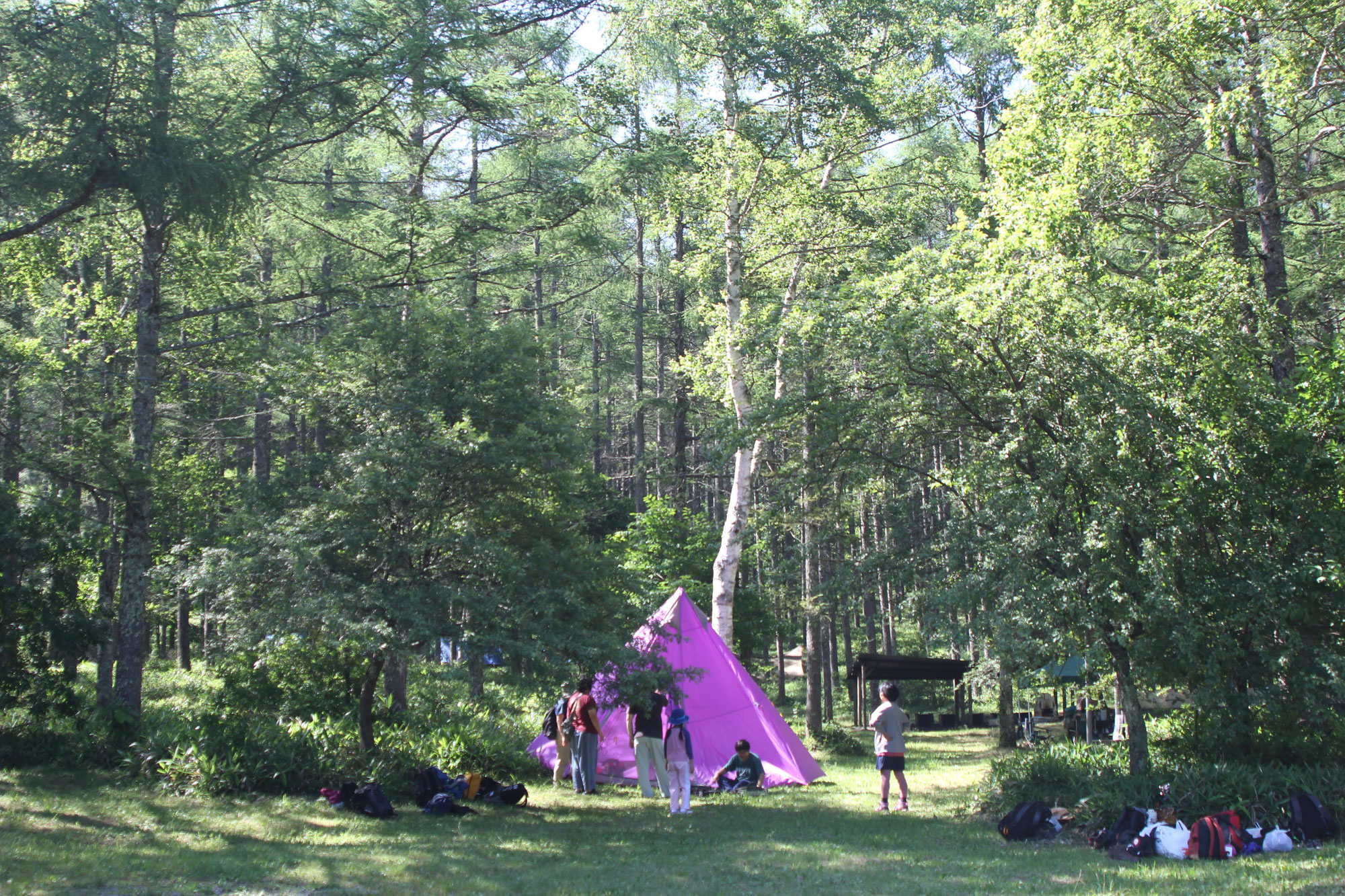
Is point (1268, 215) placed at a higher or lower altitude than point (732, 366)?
higher

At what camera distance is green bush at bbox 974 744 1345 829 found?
8.05 metres

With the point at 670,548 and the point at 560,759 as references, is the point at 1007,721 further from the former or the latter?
the point at 560,759

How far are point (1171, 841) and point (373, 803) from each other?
6957 mm

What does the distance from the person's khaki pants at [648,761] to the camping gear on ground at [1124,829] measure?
14.3ft

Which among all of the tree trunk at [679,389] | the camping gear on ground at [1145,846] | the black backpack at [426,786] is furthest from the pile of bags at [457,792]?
the tree trunk at [679,389]

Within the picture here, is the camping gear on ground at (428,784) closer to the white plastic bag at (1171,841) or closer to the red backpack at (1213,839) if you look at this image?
the white plastic bag at (1171,841)

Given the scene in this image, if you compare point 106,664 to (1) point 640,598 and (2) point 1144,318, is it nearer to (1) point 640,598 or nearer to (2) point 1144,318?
(1) point 640,598

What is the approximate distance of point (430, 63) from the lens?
9977 mm

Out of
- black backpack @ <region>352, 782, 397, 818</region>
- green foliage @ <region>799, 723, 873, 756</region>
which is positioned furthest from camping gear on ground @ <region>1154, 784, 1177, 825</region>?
green foliage @ <region>799, 723, 873, 756</region>

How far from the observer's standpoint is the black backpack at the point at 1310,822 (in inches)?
297

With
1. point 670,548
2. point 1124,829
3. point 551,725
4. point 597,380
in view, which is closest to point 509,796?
point 551,725

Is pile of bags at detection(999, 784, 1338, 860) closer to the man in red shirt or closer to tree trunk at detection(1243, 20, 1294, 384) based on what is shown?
tree trunk at detection(1243, 20, 1294, 384)

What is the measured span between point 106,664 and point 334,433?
13.8ft

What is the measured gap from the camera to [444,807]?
9172 millimetres
